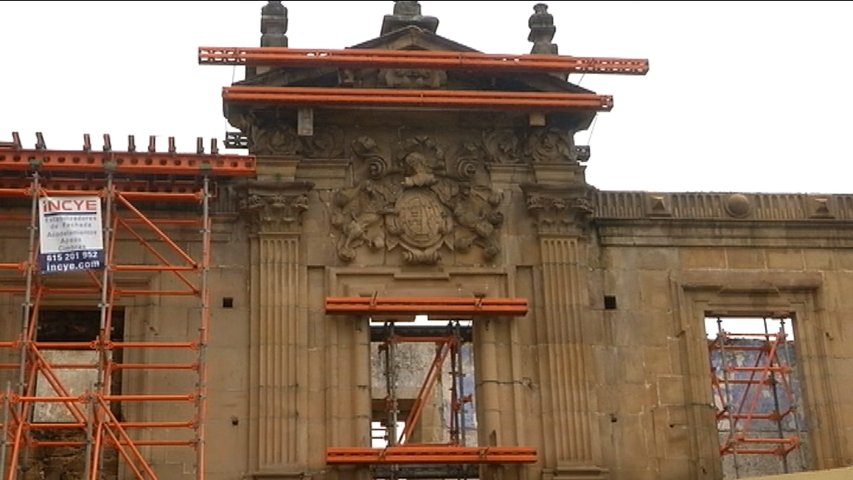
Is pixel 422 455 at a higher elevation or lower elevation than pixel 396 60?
lower

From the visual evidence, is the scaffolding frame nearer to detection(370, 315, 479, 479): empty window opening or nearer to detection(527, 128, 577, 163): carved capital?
detection(370, 315, 479, 479): empty window opening

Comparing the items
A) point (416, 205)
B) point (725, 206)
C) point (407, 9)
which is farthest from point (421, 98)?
point (725, 206)

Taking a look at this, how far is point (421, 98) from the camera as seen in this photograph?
72.9 ft

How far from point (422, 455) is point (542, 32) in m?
8.19

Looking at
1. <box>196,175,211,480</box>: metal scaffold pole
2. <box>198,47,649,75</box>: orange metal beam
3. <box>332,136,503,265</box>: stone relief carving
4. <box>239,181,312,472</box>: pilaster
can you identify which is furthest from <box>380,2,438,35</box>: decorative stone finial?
<box>196,175,211,480</box>: metal scaffold pole

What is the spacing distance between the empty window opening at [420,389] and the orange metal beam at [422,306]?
0.43 metres

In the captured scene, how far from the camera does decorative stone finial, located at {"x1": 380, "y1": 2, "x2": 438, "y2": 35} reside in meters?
23.7

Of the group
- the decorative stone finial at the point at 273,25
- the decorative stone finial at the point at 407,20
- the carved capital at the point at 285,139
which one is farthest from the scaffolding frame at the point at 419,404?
the decorative stone finial at the point at 407,20

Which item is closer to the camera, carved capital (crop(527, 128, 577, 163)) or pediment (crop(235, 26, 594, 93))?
pediment (crop(235, 26, 594, 93))

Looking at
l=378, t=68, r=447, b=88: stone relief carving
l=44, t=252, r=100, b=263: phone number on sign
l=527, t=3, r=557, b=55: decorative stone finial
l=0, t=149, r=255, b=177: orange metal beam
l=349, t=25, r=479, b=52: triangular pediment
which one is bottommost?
l=44, t=252, r=100, b=263: phone number on sign

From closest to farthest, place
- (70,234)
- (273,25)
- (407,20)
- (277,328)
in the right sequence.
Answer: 1. (70,234)
2. (277,328)
3. (273,25)
4. (407,20)

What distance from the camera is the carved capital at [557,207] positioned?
2244cm

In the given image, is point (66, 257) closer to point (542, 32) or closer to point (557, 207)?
point (557, 207)

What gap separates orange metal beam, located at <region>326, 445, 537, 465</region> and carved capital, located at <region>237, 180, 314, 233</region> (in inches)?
154
